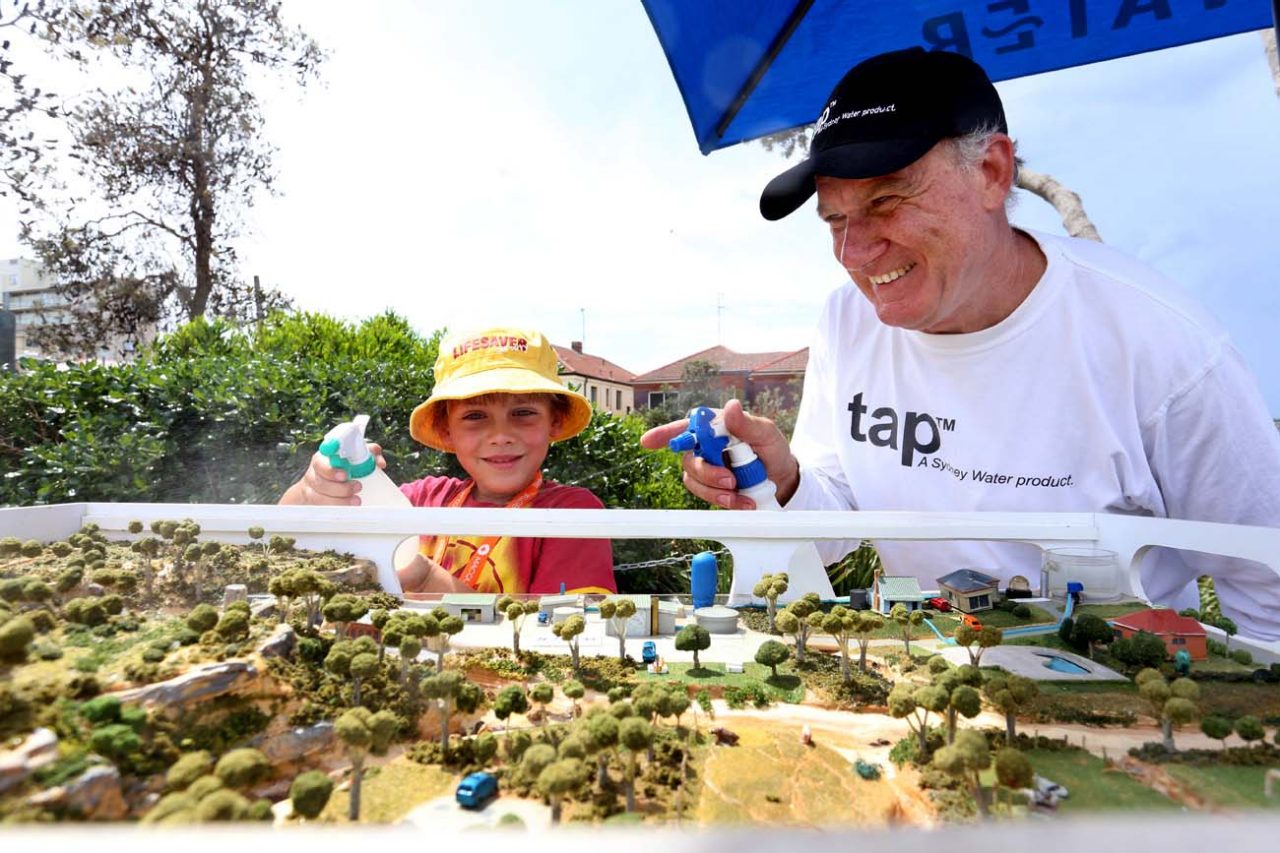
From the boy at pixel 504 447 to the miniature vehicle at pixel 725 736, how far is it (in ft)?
4.35

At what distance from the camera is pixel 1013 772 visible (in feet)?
2.10

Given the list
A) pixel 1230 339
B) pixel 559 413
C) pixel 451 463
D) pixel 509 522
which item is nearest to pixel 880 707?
pixel 509 522

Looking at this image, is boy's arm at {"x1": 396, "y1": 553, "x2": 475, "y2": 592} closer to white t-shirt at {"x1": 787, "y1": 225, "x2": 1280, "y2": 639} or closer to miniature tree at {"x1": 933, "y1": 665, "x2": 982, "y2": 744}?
white t-shirt at {"x1": 787, "y1": 225, "x2": 1280, "y2": 639}


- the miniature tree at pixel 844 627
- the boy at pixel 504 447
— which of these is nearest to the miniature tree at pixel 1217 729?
the miniature tree at pixel 844 627

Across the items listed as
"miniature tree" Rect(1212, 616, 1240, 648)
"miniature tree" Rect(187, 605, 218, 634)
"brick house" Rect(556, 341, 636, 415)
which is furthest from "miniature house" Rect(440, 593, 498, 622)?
"brick house" Rect(556, 341, 636, 415)

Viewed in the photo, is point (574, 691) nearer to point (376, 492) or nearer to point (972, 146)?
point (376, 492)

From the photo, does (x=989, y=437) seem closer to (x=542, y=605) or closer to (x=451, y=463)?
(x=542, y=605)

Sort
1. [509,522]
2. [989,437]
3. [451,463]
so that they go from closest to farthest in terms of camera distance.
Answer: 1. [509,522]
2. [989,437]
3. [451,463]

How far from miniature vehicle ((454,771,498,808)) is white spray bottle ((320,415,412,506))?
4.15ft

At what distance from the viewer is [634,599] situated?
1.21m

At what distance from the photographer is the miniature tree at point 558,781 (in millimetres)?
607

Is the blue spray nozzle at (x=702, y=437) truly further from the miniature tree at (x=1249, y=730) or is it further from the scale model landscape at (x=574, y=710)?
the miniature tree at (x=1249, y=730)

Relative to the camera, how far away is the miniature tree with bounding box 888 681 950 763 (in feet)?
2.51

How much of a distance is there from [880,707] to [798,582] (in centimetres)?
52
